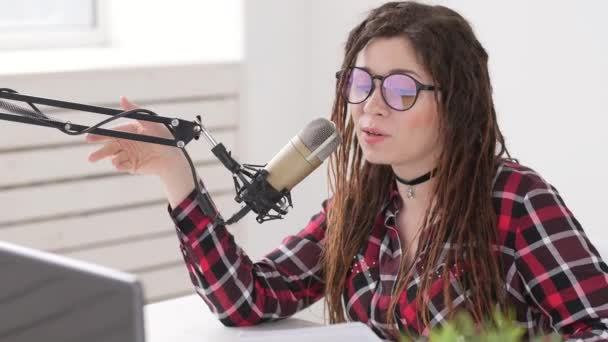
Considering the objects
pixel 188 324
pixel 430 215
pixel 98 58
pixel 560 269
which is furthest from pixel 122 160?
pixel 98 58

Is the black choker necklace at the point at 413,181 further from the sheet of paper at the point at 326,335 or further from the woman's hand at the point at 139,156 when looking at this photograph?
the sheet of paper at the point at 326,335

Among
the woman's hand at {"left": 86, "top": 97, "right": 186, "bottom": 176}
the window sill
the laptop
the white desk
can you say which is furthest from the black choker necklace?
the window sill

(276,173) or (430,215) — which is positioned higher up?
(276,173)

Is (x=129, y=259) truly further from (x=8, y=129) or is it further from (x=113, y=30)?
(x=113, y=30)

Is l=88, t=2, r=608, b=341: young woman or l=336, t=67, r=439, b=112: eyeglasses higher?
l=336, t=67, r=439, b=112: eyeglasses

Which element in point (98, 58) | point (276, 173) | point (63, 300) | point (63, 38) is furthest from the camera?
point (63, 38)

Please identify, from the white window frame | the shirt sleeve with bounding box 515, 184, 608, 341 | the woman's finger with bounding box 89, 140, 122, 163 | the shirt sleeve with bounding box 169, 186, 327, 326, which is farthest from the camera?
the white window frame

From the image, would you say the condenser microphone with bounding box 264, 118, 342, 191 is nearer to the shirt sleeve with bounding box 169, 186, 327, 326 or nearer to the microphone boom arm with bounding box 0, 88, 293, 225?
the microphone boom arm with bounding box 0, 88, 293, 225

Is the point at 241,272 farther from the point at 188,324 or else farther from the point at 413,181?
the point at 413,181

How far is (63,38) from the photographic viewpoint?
3.51m

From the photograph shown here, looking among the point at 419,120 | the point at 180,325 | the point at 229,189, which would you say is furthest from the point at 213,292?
the point at 229,189

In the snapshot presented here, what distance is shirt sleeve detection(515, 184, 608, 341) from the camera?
63.9 inches

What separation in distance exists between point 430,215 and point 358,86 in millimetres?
247

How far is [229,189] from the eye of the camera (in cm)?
336
